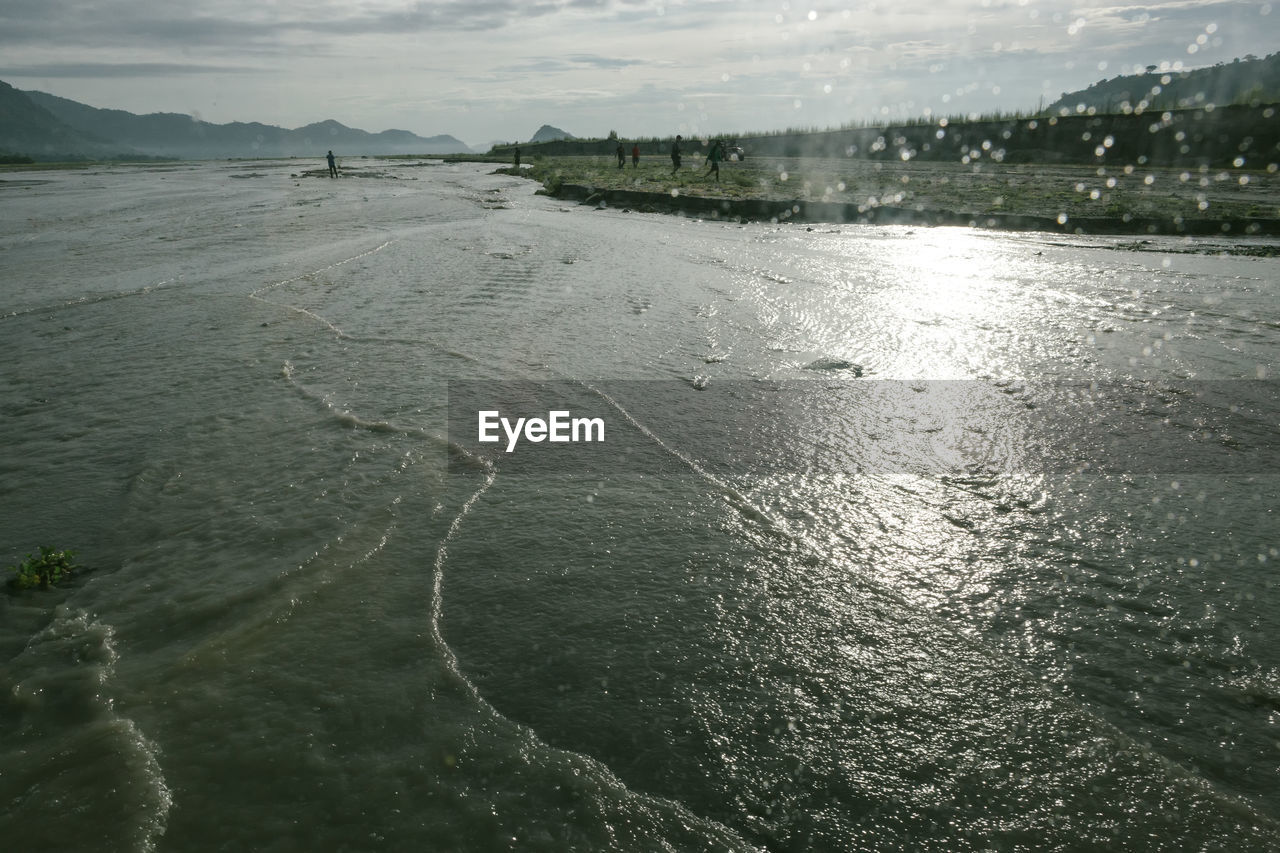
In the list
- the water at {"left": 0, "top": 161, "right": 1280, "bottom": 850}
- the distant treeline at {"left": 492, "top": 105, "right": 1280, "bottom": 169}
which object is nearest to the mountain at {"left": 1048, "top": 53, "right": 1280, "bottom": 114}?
the distant treeline at {"left": 492, "top": 105, "right": 1280, "bottom": 169}

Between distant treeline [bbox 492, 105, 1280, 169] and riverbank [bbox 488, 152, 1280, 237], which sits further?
distant treeline [bbox 492, 105, 1280, 169]

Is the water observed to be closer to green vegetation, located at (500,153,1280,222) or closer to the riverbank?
the riverbank

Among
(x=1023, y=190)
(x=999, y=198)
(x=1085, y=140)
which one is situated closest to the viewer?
(x=999, y=198)

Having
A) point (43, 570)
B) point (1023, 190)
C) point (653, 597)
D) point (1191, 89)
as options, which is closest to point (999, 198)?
point (1023, 190)

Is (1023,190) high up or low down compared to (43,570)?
up

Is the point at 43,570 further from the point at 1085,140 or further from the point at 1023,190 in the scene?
the point at 1085,140

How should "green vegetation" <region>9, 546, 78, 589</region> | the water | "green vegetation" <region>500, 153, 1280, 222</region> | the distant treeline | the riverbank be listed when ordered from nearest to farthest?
the water
"green vegetation" <region>9, 546, 78, 589</region>
the riverbank
"green vegetation" <region>500, 153, 1280, 222</region>
the distant treeline

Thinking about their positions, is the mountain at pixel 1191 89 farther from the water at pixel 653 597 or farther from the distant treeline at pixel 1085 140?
the water at pixel 653 597
